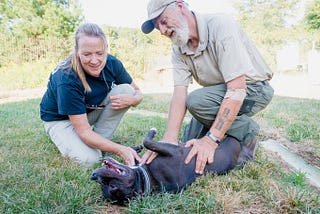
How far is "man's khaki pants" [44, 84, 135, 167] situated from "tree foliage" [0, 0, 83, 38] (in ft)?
35.6

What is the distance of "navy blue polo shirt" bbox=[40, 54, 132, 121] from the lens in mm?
2240

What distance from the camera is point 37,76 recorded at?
1090cm

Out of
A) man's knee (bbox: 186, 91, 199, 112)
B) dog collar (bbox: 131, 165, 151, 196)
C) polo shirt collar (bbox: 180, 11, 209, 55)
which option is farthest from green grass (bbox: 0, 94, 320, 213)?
polo shirt collar (bbox: 180, 11, 209, 55)

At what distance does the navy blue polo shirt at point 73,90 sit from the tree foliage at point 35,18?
10816mm

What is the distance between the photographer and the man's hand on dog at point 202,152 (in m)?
1.80

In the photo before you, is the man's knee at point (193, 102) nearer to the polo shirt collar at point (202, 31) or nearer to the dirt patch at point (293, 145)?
the polo shirt collar at point (202, 31)

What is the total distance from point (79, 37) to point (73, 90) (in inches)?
15.5

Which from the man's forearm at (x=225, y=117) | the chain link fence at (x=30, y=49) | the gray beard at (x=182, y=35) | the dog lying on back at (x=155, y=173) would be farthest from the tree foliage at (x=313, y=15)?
the dog lying on back at (x=155, y=173)

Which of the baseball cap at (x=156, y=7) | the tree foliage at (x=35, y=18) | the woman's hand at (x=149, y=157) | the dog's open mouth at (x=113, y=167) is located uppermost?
the tree foliage at (x=35, y=18)

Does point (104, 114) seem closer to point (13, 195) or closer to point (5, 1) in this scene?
point (13, 195)

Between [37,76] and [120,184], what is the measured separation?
1036 centimetres

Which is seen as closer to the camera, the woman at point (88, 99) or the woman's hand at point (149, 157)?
the woman's hand at point (149, 157)

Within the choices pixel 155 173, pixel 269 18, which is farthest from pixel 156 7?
pixel 269 18

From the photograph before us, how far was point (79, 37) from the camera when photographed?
89.6 inches
